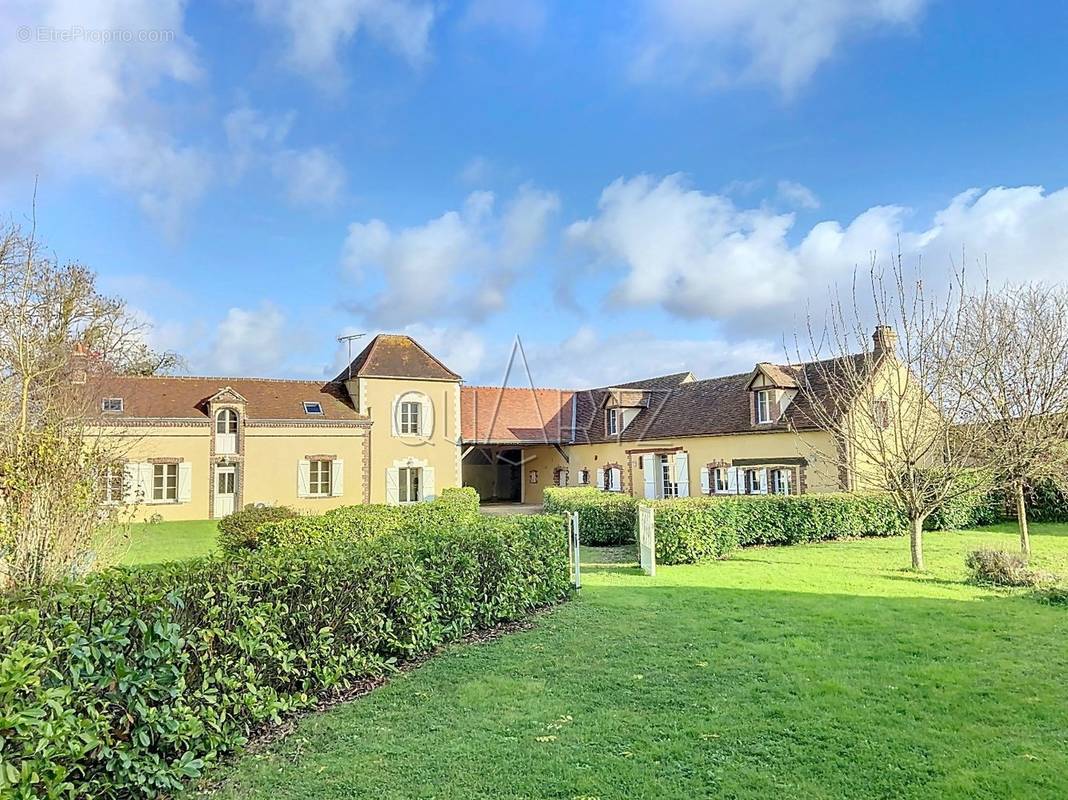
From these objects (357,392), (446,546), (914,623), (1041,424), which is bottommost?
(914,623)

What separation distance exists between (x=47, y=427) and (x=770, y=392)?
18.8m

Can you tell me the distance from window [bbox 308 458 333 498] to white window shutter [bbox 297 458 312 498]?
7 cm

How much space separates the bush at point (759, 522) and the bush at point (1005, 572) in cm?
422

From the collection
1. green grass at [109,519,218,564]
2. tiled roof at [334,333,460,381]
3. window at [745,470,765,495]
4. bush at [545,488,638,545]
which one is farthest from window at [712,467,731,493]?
green grass at [109,519,218,564]

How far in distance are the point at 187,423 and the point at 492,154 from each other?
16.2 m

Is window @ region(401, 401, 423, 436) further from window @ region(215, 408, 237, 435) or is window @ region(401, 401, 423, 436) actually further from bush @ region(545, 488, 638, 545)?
bush @ region(545, 488, 638, 545)

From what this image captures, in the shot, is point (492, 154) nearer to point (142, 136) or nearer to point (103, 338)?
point (142, 136)

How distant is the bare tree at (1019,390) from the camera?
39.0ft

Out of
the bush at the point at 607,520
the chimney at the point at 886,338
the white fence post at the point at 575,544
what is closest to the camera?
the white fence post at the point at 575,544

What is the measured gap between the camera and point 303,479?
2317 centimetres

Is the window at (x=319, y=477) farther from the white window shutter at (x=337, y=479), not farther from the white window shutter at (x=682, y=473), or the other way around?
the white window shutter at (x=682, y=473)

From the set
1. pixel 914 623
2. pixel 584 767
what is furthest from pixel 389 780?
pixel 914 623

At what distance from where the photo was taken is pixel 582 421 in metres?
29.1

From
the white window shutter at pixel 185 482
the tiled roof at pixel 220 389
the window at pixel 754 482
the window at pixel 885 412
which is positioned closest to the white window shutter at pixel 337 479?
the tiled roof at pixel 220 389
